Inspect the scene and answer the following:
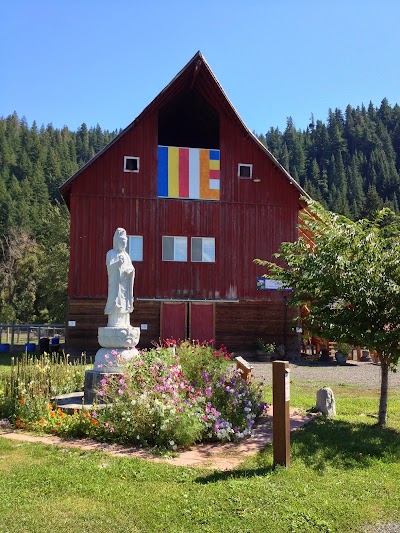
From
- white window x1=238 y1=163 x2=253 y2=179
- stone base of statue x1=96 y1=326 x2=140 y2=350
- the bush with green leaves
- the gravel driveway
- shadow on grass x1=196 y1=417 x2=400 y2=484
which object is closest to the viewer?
shadow on grass x1=196 y1=417 x2=400 y2=484

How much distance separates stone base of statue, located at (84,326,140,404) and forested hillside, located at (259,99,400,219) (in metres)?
88.6

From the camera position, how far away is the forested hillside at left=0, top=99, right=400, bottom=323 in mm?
50594

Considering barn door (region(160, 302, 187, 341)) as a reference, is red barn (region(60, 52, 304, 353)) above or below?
above

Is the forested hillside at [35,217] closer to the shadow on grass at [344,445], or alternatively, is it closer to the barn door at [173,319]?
the barn door at [173,319]

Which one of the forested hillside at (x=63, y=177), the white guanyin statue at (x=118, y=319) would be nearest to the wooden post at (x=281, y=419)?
the white guanyin statue at (x=118, y=319)

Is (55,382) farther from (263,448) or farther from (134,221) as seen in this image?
(134,221)

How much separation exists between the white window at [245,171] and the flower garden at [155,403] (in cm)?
1538

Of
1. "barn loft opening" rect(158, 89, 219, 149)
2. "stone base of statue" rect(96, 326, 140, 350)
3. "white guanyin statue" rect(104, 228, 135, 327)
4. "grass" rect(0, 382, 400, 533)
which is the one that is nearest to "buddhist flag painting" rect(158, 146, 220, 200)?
"barn loft opening" rect(158, 89, 219, 149)

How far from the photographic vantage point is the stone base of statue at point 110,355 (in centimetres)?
992

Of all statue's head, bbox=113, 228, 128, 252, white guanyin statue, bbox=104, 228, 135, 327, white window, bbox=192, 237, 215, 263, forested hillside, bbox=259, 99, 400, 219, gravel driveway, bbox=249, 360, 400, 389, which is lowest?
gravel driveway, bbox=249, 360, 400, 389

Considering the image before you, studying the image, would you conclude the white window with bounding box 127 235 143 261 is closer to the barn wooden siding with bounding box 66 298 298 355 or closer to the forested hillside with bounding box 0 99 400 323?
the barn wooden siding with bounding box 66 298 298 355

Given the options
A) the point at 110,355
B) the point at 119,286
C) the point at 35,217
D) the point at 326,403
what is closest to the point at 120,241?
the point at 119,286

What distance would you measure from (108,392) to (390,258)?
5.27m

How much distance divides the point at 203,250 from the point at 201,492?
18276 mm
